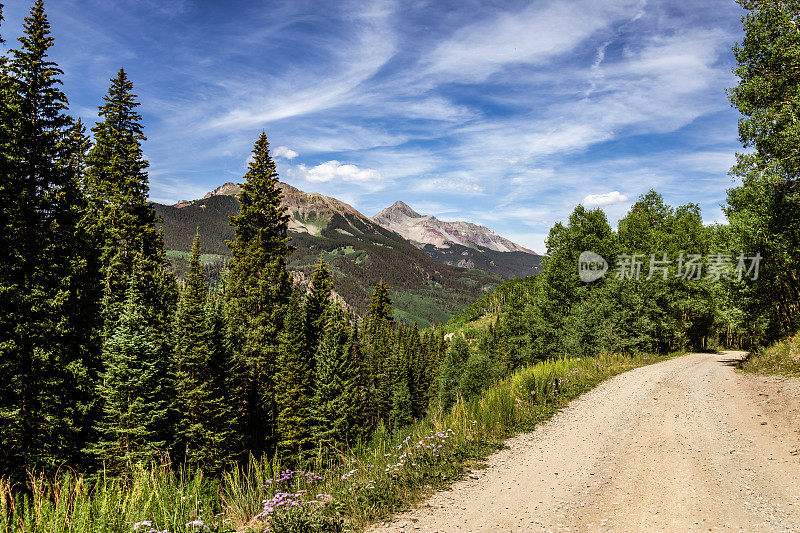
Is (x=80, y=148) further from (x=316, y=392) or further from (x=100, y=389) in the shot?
(x=316, y=392)

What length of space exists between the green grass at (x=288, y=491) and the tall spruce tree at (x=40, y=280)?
9.59m

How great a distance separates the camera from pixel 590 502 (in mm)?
5875

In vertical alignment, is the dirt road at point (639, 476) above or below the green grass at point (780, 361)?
below

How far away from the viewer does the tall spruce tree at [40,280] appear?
13945 millimetres

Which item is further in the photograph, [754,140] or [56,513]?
[754,140]

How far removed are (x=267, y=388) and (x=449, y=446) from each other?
87.5ft

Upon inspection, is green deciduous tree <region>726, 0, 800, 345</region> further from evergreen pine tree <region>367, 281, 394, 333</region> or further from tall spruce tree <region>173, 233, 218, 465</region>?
evergreen pine tree <region>367, 281, 394, 333</region>

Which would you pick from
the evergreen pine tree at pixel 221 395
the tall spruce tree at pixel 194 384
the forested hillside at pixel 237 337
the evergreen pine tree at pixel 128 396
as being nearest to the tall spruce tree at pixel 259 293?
the forested hillside at pixel 237 337

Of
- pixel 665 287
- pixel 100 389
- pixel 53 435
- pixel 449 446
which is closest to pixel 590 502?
pixel 449 446

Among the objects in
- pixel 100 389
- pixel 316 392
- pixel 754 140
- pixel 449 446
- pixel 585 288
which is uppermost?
pixel 754 140

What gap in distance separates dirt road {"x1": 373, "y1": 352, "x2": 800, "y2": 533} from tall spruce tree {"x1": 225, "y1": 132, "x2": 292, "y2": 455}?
2417cm

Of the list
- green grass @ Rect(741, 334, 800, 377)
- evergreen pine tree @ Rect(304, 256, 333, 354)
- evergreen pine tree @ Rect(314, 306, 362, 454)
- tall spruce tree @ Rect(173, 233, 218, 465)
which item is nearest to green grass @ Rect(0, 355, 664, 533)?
green grass @ Rect(741, 334, 800, 377)

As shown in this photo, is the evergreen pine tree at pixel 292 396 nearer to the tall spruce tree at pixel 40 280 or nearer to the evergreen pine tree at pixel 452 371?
the tall spruce tree at pixel 40 280

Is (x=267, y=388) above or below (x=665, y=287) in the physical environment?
below
